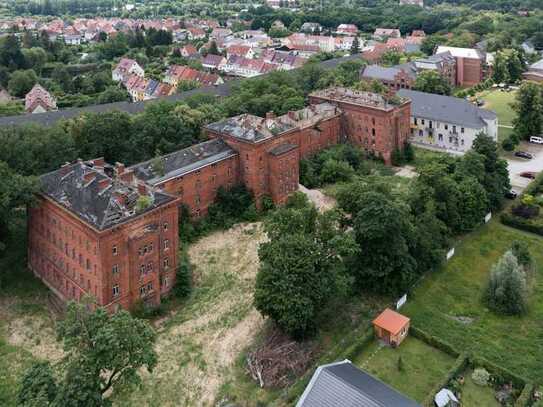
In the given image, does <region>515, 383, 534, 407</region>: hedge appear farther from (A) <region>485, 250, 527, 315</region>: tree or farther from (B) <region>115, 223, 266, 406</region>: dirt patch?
(B) <region>115, 223, 266, 406</region>: dirt patch

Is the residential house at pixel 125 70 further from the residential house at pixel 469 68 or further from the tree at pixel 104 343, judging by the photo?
the tree at pixel 104 343

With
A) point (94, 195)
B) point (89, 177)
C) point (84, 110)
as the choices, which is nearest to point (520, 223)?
point (94, 195)

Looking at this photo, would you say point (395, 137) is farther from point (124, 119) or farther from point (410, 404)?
point (410, 404)

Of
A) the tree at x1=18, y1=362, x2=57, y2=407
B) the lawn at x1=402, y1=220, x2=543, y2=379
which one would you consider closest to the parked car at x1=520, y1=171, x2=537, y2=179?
the lawn at x1=402, y1=220, x2=543, y2=379

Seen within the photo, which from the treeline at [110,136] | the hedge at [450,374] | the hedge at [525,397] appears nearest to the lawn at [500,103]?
the treeline at [110,136]

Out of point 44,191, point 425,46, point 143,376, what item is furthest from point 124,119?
point 425,46
